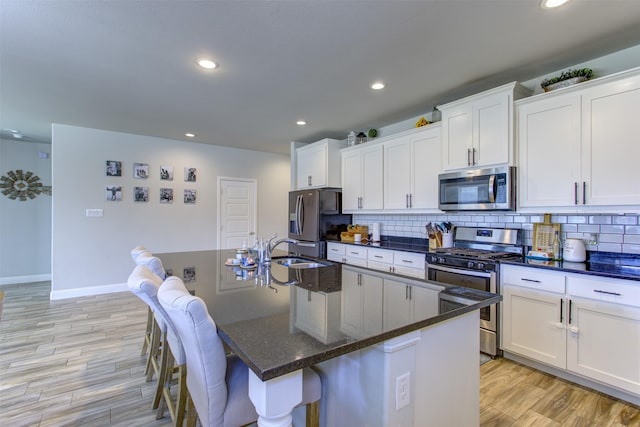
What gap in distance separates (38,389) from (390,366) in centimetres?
272

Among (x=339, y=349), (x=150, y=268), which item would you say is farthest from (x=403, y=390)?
(x=150, y=268)

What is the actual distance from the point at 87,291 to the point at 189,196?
7.00ft

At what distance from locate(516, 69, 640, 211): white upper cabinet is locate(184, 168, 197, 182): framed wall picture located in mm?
4996

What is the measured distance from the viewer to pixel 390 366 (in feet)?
3.60

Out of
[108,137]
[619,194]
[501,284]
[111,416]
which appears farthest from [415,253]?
[108,137]

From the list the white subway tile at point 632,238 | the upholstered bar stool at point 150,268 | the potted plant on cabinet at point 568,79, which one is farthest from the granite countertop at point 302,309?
the potted plant on cabinet at point 568,79

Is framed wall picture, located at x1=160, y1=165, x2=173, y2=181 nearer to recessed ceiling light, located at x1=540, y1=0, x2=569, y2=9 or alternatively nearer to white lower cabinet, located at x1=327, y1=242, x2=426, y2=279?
white lower cabinet, located at x1=327, y1=242, x2=426, y2=279

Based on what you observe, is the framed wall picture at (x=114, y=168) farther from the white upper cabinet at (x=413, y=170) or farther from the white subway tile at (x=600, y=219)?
the white subway tile at (x=600, y=219)

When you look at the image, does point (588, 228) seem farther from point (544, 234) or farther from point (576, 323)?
point (576, 323)

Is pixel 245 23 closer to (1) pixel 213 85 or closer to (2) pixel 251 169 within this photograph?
(1) pixel 213 85

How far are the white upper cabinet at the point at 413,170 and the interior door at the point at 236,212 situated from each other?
3162 mm

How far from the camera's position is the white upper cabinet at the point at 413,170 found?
3.44 meters

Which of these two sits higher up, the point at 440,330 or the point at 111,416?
the point at 440,330

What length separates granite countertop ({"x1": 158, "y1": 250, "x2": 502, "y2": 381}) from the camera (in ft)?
2.96
